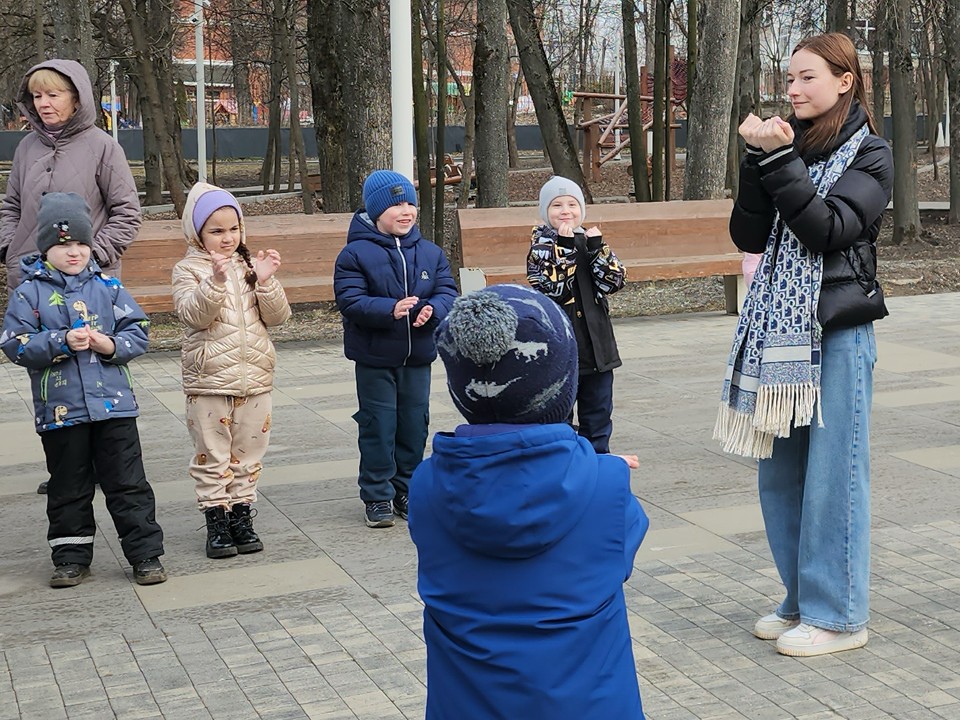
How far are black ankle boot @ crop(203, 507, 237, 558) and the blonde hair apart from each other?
7.01ft

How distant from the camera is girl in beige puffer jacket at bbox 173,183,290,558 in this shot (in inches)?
229

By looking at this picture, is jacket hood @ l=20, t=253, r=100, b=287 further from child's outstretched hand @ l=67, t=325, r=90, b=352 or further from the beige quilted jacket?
the beige quilted jacket

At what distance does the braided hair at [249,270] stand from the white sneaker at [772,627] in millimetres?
2590

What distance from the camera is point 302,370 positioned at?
1028 centimetres

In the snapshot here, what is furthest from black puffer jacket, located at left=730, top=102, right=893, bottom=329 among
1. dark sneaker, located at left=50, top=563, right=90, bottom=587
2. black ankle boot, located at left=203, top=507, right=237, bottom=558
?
dark sneaker, located at left=50, top=563, right=90, bottom=587

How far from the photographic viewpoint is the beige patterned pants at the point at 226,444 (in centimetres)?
588

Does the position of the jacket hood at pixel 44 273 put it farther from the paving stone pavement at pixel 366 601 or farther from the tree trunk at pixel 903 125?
the tree trunk at pixel 903 125

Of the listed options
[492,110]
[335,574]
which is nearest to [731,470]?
[335,574]

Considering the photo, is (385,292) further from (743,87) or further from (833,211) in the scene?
(743,87)

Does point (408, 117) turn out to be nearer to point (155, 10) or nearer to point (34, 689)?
point (34, 689)

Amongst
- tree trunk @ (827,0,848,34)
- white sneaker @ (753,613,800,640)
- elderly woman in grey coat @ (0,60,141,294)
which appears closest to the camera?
white sneaker @ (753,613,800,640)

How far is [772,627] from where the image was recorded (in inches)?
189

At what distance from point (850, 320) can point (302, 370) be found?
639 centimetres

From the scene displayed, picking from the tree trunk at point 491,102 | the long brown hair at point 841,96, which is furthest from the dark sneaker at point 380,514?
the tree trunk at point 491,102
